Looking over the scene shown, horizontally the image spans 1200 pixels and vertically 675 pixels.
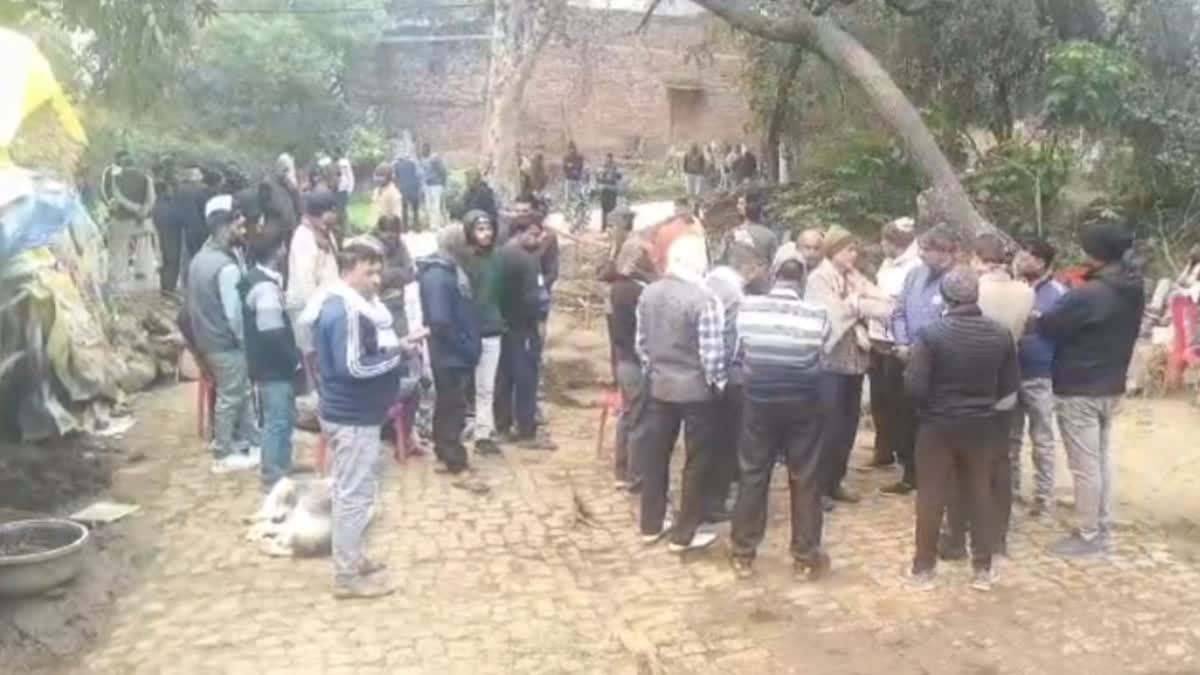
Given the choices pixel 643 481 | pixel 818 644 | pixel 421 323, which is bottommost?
pixel 818 644

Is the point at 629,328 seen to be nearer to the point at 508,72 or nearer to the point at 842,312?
Answer: the point at 842,312

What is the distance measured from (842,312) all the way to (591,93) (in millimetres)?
25281

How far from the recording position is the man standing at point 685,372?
6.88 m

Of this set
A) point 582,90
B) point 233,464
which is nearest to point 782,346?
point 233,464

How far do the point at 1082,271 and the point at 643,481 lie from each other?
2637 millimetres

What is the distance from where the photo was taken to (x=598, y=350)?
13.0m

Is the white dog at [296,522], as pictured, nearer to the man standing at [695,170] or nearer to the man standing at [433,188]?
the man standing at [433,188]

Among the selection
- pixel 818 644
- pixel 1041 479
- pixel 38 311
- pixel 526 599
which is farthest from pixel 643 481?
pixel 38 311

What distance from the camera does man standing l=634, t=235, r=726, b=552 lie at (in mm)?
6879

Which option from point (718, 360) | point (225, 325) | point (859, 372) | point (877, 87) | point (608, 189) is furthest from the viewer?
point (608, 189)

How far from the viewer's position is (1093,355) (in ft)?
22.8

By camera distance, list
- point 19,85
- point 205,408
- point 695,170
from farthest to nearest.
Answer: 1. point 695,170
2. point 205,408
3. point 19,85

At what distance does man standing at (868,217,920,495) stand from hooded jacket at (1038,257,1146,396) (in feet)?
3.53

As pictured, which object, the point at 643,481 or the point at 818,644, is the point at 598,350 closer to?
the point at 643,481
